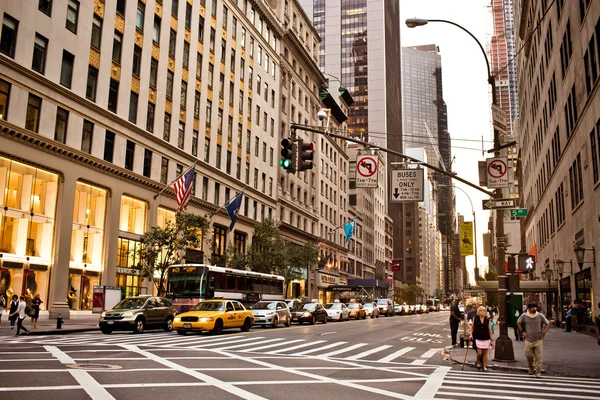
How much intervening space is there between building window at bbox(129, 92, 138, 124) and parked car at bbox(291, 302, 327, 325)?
688 inches

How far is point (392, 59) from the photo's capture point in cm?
16850

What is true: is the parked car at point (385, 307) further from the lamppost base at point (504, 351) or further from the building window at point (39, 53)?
the lamppost base at point (504, 351)

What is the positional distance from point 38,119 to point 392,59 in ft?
489

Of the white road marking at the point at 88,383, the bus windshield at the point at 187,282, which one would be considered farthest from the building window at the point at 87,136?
the white road marking at the point at 88,383

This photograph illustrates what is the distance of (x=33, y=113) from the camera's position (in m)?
30.4

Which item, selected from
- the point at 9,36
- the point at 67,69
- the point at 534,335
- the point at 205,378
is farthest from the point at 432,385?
the point at 67,69

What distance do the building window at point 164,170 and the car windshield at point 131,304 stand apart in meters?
18.2

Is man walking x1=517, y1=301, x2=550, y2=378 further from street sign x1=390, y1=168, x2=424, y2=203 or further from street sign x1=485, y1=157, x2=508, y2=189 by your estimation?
street sign x1=390, y1=168, x2=424, y2=203

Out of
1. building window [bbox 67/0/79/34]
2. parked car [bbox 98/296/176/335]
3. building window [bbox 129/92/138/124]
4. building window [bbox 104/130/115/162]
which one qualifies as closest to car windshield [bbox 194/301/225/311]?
parked car [bbox 98/296/176/335]

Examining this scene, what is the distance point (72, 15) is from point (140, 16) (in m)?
7.50

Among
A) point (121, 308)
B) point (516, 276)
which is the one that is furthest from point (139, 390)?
point (121, 308)

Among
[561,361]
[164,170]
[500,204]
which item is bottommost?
[561,361]

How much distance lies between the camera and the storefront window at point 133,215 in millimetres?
38094

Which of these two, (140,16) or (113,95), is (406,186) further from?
(140,16)
